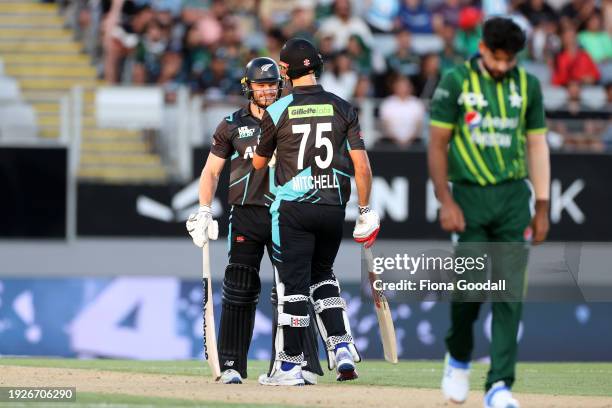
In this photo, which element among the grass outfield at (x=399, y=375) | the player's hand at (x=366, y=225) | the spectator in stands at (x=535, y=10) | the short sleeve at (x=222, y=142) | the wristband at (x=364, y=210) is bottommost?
the grass outfield at (x=399, y=375)

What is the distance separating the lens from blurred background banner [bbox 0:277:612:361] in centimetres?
1573

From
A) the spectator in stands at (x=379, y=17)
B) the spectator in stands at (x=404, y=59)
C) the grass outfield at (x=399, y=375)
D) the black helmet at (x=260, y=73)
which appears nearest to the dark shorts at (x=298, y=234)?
the grass outfield at (x=399, y=375)

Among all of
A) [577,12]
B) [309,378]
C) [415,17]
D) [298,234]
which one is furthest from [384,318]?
[577,12]

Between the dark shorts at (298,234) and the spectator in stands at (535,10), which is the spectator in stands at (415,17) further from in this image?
the dark shorts at (298,234)

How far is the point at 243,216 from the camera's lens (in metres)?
10.3

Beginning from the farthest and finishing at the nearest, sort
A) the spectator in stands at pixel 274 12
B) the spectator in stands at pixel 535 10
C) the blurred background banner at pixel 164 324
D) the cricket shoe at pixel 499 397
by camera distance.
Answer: the spectator in stands at pixel 535 10
the spectator in stands at pixel 274 12
the blurred background banner at pixel 164 324
the cricket shoe at pixel 499 397

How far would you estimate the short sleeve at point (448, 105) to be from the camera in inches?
317

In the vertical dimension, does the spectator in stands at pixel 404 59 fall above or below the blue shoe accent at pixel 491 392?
above

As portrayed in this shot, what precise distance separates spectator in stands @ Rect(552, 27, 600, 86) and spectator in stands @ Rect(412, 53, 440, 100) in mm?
1680

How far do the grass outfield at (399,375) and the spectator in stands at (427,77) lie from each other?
19.2ft

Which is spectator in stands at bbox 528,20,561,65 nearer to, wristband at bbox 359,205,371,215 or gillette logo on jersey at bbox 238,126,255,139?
gillette logo on jersey at bbox 238,126,255,139

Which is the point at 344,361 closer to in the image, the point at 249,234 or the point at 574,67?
the point at 249,234

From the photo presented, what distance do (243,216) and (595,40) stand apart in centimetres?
1138

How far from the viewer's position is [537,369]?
13172mm
